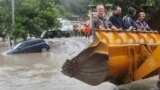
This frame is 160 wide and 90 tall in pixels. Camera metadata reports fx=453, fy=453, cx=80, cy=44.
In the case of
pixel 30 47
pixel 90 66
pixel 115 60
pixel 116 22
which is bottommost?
pixel 30 47

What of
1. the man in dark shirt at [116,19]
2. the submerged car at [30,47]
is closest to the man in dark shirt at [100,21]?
the man in dark shirt at [116,19]

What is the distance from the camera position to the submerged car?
29.3m

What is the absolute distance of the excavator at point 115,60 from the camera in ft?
32.8

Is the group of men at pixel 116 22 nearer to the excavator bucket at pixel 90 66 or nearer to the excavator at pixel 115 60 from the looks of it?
the excavator at pixel 115 60

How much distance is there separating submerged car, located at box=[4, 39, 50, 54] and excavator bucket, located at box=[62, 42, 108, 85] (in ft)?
62.0

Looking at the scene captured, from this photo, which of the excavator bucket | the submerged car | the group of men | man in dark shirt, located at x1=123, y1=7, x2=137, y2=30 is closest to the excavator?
the excavator bucket

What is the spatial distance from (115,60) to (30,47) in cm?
2011

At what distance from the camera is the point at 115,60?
A: 10078mm

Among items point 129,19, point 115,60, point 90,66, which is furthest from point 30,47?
point 115,60

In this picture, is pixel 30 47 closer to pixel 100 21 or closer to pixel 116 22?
pixel 116 22

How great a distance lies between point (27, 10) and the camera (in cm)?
3569

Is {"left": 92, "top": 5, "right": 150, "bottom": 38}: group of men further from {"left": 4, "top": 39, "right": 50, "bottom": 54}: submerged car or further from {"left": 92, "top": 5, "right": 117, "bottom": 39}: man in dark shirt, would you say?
{"left": 4, "top": 39, "right": 50, "bottom": 54}: submerged car

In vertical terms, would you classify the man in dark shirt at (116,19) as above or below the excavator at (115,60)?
above

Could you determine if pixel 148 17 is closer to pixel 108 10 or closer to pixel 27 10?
pixel 108 10
